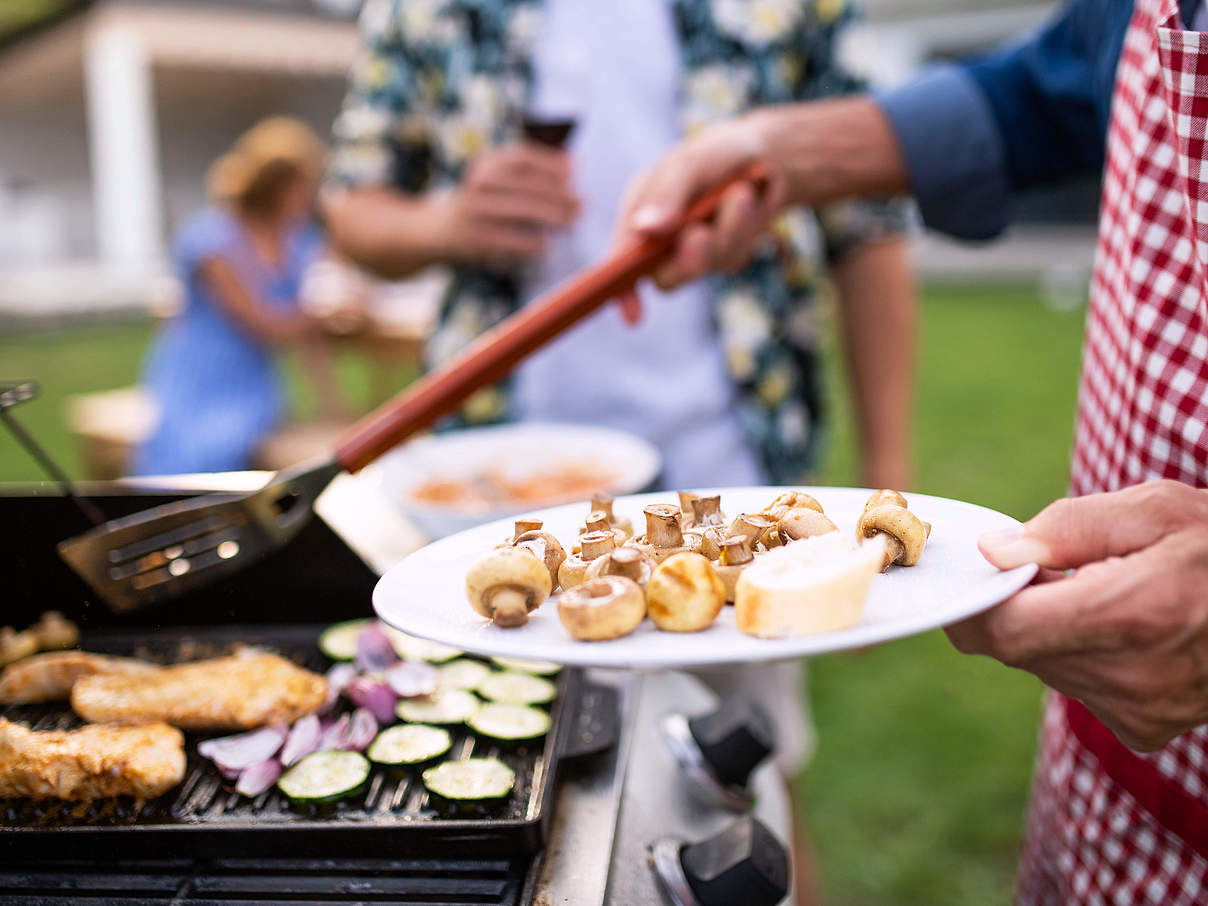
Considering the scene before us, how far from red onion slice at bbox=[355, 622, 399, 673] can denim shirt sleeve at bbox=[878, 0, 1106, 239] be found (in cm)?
120

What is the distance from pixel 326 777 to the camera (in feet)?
3.65

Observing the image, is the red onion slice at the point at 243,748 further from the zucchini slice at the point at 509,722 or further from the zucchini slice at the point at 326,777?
the zucchini slice at the point at 509,722

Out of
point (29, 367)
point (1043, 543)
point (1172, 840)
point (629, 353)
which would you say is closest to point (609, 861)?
point (1043, 543)

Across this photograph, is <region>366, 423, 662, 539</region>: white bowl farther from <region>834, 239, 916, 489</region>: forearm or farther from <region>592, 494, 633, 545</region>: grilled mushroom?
<region>834, 239, 916, 489</region>: forearm

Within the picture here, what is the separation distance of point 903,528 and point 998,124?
113 centimetres

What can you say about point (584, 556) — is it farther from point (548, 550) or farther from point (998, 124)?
point (998, 124)

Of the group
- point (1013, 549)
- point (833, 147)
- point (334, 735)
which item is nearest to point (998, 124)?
point (833, 147)

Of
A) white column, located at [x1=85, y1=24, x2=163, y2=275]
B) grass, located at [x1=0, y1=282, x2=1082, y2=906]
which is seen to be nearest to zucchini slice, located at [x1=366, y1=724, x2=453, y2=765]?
grass, located at [x1=0, y1=282, x2=1082, y2=906]

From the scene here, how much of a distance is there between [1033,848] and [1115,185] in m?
1.05

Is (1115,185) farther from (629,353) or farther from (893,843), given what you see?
(893,843)

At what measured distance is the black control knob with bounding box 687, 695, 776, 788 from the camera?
4.25 feet

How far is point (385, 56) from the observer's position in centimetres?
230

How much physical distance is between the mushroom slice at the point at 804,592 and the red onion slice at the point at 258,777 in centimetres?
68

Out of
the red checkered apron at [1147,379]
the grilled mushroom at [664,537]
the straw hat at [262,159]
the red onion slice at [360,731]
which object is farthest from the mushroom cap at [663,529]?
the straw hat at [262,159]
